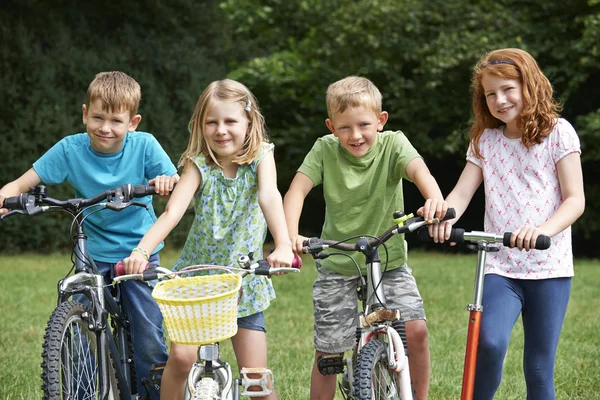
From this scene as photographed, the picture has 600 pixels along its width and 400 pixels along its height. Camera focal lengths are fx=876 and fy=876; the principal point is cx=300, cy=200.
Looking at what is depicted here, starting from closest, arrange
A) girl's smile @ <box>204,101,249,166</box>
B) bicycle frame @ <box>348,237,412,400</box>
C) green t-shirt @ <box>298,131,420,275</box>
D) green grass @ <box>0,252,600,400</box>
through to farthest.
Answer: bicycle frame @ <box>348,237,412,400</box>, girl's smile @ <box>204,101,249,166</box>, green t-shirt @ <box>298,131,420,275</box>, green grass @ <box>0,252,600,400</box>

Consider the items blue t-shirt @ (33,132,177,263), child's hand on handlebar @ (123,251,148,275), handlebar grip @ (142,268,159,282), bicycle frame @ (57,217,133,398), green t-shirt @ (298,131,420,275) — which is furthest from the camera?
blue t-shirt @ (33,132,177,263)

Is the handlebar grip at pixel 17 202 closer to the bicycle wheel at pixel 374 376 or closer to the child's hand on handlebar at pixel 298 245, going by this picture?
the child's hand on handlebar at pixel 298 245

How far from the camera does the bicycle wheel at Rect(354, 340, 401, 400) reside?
339 centimetres

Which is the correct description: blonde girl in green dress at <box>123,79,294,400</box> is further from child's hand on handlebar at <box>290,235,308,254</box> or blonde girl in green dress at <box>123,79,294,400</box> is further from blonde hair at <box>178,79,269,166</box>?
child's hand on handlebar at <box>290,235,308,254</box>

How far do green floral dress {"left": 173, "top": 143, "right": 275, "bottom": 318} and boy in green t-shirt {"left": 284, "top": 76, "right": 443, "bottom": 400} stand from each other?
24cm

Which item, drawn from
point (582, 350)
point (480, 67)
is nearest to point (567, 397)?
point (582, 350)

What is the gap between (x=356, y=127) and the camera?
13.8 feet

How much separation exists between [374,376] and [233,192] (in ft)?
3.53

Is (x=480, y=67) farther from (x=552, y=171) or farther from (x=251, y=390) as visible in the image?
(x=251, y=390)

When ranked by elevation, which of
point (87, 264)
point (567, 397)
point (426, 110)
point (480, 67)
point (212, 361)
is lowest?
point (567, 397)

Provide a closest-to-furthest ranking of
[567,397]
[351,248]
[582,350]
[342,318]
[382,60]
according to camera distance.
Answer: [351,248] → [342,318] → [567,397] → [582,350] → [382,60]

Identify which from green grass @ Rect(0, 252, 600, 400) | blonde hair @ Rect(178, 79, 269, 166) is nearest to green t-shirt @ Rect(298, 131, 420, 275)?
blonde hair @ Rect(178, 79, 269, 166)

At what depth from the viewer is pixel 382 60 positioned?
16.4 meters

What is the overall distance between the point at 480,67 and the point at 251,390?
1815 millimetres
